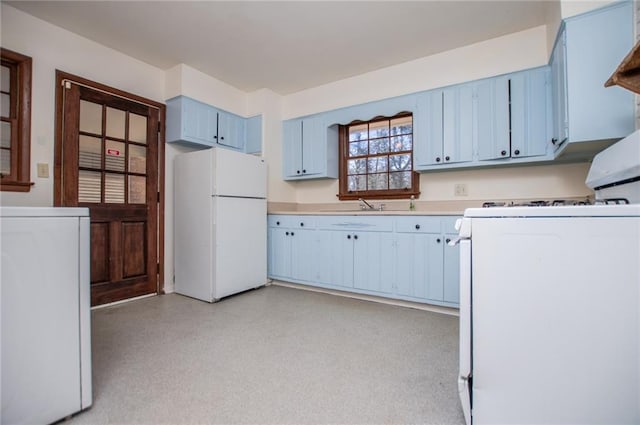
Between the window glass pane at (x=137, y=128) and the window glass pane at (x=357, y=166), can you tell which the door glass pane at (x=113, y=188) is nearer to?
the window glass pane at (x=137, y=128)

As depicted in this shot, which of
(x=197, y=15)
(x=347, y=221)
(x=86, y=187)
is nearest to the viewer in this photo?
(x=197, y=15)

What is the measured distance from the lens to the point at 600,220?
3.31ft

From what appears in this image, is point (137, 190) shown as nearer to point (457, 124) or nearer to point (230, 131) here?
point (230, 131)

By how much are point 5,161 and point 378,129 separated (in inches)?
135

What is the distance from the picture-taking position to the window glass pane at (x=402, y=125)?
11.3 ft

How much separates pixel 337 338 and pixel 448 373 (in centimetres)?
75

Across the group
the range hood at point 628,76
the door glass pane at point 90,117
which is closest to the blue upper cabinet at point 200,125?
the door glass pane at point 90,117

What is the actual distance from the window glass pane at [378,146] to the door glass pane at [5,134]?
331 cm

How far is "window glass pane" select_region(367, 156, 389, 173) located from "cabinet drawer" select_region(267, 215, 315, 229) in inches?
38.7

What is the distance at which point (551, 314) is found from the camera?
1056mm

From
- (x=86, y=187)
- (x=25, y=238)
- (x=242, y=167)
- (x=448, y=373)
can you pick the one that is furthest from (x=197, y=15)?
(x=448, y=373)

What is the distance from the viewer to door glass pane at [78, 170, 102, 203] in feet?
8.93

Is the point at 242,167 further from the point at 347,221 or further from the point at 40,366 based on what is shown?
the point at 40,366

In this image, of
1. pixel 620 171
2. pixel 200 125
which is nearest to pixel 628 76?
pixel 620 171
